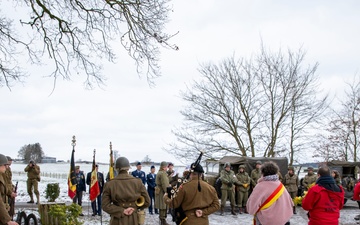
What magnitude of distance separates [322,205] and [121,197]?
341 centimetres

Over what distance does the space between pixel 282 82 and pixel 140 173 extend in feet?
44.8

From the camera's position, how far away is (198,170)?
6.66m

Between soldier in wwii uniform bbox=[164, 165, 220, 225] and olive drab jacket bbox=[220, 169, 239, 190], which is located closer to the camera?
soldier in wwii uniform bbox=[164, 165, 220, 225]

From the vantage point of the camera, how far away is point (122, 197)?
7.05m

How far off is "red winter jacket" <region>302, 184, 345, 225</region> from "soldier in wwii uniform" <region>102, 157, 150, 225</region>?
115 inches

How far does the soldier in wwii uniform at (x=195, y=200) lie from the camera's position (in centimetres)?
657

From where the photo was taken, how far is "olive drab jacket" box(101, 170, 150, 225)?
7.00m

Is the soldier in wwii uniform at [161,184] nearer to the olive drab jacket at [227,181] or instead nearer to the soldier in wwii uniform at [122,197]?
the olive drab jacket at [227,181]

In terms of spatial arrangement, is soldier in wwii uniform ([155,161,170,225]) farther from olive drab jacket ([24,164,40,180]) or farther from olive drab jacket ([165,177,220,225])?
olive drab jacket ([165,177,220,225])

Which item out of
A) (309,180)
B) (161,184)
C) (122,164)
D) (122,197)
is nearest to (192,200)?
(122,197)

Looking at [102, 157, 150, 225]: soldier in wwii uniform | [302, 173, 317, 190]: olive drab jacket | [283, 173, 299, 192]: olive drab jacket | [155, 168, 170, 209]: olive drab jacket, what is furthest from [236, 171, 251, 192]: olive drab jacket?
[102, 157, 150, 225]: soldier in wwii uniform

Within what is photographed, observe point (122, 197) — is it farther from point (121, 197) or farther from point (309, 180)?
point (309, 180)

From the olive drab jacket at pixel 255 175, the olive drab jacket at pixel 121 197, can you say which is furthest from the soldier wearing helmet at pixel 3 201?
the olive drab jacket at pixel 255 175

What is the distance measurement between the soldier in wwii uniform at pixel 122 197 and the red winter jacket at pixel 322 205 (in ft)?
9.54
